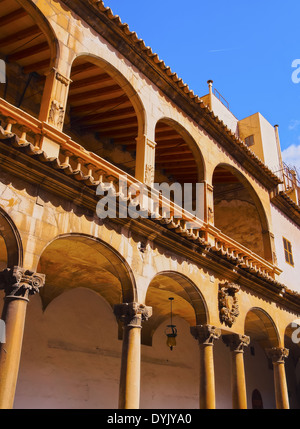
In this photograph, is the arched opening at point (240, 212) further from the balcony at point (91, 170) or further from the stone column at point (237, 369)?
the stone column at point (237, 369)

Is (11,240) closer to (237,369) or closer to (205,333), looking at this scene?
(205,333)

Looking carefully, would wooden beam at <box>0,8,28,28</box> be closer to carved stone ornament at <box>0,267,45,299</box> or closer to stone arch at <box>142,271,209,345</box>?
carved stone ornament at <box>0,267,45,299</box>

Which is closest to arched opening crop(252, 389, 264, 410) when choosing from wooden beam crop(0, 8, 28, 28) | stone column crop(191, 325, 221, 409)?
stone column crop(191, 325, 221, 409)

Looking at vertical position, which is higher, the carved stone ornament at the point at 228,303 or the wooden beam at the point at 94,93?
the wooden beam at the point at 94,93

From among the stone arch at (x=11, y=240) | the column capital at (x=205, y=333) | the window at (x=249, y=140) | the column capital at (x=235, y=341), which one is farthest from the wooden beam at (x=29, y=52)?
the window at (x=249, y=140)

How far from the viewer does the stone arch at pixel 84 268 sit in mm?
7656

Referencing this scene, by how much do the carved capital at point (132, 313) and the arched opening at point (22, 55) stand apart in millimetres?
5616

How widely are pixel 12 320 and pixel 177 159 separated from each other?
998 centimetres

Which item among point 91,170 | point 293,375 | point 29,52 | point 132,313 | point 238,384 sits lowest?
point 238,384

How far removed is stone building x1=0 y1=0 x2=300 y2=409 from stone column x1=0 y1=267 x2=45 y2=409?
2 centimetres

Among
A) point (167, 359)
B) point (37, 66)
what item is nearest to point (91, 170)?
point (37, 66)

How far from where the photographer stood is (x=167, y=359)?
13117 millimetres

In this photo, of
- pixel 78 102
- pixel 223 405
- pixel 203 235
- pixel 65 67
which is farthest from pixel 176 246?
pixel 223 405
